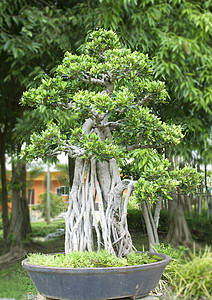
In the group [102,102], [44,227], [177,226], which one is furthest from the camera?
[44,227]

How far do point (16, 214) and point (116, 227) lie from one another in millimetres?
2631

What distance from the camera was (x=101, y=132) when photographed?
2771mm

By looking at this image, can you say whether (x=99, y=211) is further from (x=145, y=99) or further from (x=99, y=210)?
(x=145, y=99)

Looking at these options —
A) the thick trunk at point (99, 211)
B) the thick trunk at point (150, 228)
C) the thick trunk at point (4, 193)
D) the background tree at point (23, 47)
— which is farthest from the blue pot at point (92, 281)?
the thick trunk at point (4, 193)

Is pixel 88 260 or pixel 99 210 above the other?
pixel 99 210

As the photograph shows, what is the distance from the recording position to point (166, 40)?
3.05 meters

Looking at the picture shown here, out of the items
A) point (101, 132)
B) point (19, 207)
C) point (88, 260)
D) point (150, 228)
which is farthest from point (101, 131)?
point (19, 207)

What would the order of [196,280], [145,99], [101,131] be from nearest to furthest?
[196,280], [145,99], [101,131]

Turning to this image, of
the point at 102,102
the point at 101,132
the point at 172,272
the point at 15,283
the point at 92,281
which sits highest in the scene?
the point at 102,102

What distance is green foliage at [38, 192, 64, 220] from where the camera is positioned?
16.3 feet

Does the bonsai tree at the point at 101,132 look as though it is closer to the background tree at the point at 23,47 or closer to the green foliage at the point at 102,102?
the green foliage at the point at 102,102

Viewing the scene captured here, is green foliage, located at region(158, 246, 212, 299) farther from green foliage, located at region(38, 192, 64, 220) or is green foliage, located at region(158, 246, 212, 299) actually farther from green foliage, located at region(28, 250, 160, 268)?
green foliage, located at region(38, 192, 64, 220)

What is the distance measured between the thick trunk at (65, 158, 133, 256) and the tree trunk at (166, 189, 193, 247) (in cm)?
154

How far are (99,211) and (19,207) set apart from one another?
2.57m
